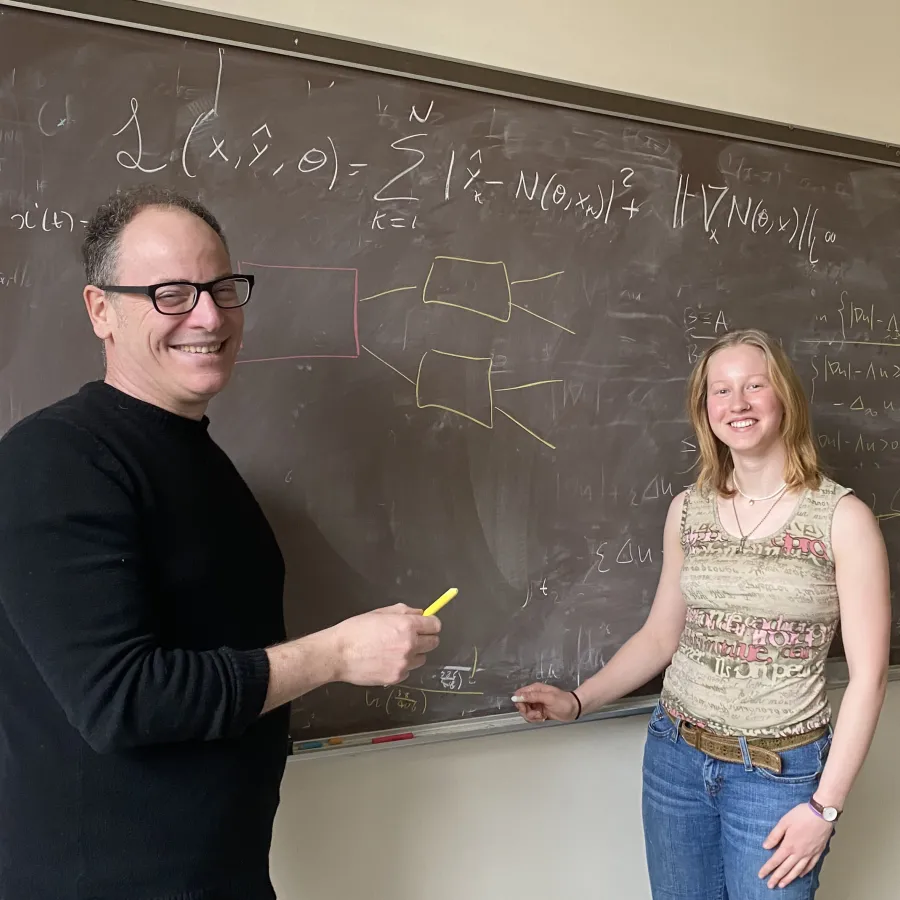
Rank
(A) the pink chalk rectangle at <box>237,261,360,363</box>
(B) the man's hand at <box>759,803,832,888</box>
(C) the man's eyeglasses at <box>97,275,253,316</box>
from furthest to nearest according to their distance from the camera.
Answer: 1. (A) the pink chalk rectangle at <box>237,261,360,363</box>
2. (B) the man's hand at <box>759,803,832,888</box>
3. (C) the man's eyeglasses at <box>97,275,253,316</box>

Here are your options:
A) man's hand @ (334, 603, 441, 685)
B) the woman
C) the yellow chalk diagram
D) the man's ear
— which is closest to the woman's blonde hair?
the woman

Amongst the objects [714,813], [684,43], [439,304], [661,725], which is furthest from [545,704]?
[684,43]

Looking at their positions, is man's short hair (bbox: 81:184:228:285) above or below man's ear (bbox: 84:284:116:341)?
above

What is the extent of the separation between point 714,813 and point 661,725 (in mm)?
176

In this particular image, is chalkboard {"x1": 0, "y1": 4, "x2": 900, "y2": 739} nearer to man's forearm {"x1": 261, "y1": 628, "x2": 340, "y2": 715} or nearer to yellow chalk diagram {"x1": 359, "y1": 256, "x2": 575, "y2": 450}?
yellow chalk diagram {"x1": 359, "y1": 256, "x2": 575, "y2": 450}

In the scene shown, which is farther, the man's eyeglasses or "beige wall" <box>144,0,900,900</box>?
"beige wall" <box>144,0,900,900</box>

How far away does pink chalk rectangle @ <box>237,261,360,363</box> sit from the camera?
1.41m

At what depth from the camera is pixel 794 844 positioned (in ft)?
4.22

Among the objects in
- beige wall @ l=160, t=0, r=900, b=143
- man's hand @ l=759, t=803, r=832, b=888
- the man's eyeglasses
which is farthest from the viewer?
beige wall @ l=160, t=0, r=900, b=143

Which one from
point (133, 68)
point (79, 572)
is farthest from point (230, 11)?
point (79, 572)

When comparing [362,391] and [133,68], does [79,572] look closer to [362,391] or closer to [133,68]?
[362,391]

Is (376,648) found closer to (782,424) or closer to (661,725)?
(661,725)

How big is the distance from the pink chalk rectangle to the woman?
711 millimetres

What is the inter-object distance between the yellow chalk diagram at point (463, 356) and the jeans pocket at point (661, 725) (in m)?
0.65
